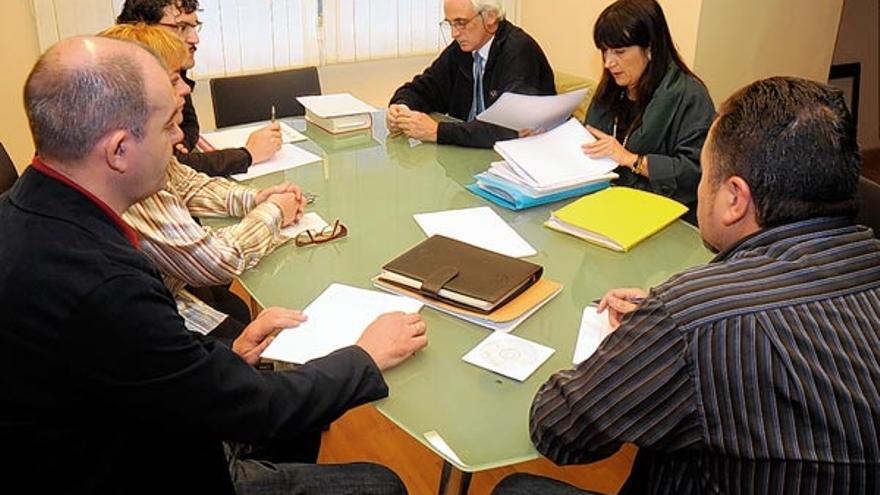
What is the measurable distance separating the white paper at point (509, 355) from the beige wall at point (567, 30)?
2426mm

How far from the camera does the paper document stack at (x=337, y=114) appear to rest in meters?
2.63

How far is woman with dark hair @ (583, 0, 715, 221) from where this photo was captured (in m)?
2.14

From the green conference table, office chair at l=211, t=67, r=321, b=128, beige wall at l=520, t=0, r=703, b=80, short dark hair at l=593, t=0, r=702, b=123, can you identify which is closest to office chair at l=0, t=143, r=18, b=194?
the green conference table

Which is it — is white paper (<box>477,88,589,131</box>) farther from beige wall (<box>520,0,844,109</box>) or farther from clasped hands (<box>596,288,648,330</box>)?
beige wall (<box>520,0,844,109</box>)

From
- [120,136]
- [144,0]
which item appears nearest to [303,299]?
[120,136]

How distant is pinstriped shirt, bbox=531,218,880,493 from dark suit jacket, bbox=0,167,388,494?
49 centimetres

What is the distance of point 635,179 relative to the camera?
2236 millimetres

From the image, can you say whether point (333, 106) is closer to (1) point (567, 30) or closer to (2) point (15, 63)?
(2) point (15, 63)

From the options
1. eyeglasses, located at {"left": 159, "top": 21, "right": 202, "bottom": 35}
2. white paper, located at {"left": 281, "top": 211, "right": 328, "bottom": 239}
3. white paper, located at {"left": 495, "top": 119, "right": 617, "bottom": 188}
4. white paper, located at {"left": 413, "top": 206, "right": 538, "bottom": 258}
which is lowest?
white paper, located at {"left": 281, "top": 211, "right": 328, "bottom": 239}

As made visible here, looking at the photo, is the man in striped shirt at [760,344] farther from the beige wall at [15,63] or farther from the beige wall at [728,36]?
the beige wall at [15,63]

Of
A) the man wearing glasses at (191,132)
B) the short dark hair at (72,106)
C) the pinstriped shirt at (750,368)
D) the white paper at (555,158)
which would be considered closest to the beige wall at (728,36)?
the white paper at (555,158)

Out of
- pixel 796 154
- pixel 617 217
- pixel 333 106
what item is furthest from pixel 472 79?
pixel 796 154

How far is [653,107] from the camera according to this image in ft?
7.31

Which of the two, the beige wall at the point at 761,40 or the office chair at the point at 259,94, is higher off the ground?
the beige wall at the point at 761,40
